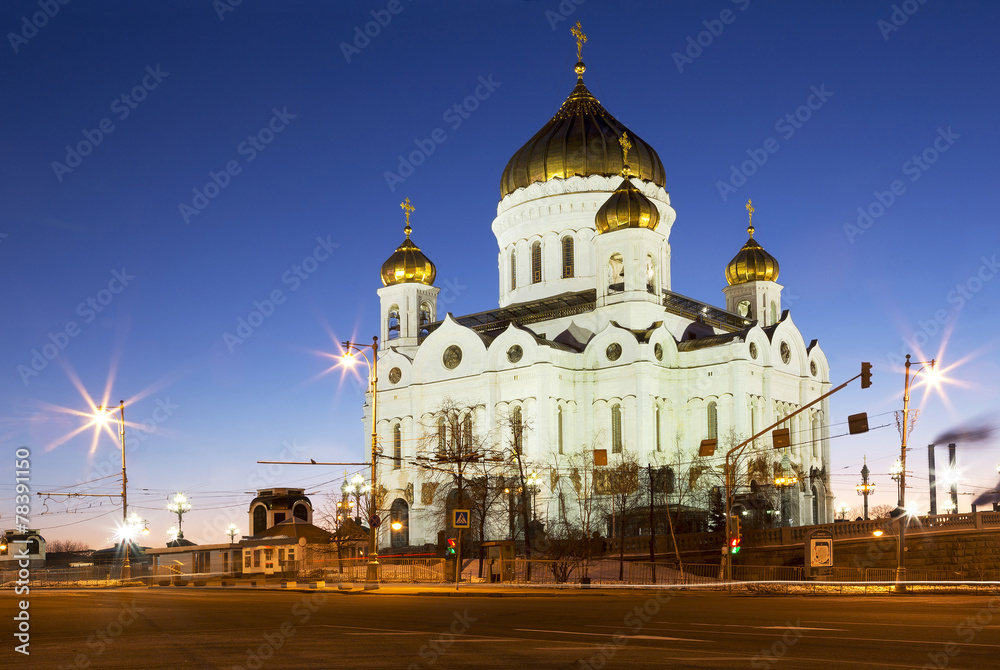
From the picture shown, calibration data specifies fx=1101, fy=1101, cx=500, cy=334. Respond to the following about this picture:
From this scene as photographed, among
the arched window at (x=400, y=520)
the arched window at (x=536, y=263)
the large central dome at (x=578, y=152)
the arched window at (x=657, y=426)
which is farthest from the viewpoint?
the arched window at (x=536, y=263)

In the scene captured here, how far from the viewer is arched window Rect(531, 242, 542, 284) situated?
71.8 m

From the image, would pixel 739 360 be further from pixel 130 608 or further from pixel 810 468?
pixel 130 608

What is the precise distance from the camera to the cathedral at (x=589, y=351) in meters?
61.0

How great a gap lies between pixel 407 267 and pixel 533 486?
22.3 metres

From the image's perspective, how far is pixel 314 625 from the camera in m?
18.3

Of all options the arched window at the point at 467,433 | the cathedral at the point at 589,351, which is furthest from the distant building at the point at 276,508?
the arched window at the point at 467,433

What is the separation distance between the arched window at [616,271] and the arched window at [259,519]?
30.9 meters

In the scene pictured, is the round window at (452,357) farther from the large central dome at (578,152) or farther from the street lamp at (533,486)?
the large central dome at (578,152)

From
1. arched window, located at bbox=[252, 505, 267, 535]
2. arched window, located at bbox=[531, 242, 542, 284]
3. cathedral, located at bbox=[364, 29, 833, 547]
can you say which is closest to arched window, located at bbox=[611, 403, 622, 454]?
cathedral, located at bbox=[364, 29, 833, 547]

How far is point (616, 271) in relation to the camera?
68125 mm

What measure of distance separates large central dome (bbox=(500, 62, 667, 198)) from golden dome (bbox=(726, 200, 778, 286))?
729cm

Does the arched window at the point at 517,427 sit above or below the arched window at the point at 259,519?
above

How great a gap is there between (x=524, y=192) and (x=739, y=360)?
749 inches

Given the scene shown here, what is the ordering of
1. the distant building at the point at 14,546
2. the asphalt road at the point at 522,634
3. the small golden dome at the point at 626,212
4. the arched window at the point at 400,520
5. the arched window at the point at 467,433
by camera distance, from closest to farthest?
the asphalt road at the point at 522,634
the distant building at the point at 14,546
the arched window at the point at 467,433
the small golden dome at the point at 626,212
the arched window at the point at 400,520
